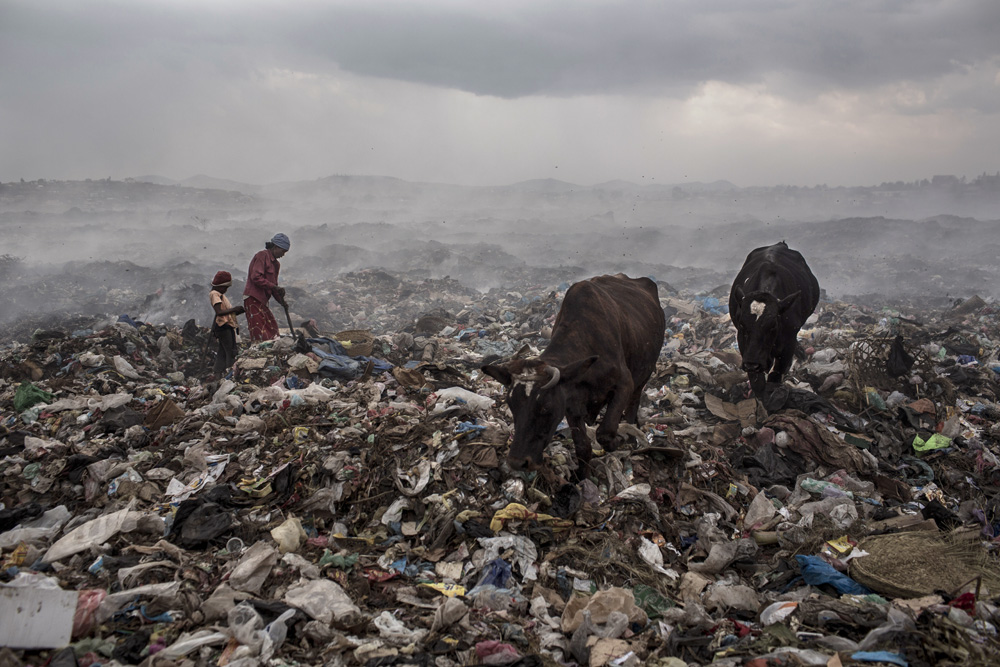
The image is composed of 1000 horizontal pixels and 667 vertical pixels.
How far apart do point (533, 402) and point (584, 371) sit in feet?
1.95

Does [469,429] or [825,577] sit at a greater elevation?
[469,429]

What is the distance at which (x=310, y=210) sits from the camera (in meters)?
56.7

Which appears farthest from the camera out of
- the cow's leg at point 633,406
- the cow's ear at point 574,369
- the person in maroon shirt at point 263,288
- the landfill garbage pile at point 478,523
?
the person in maroon shirt at point 263,288

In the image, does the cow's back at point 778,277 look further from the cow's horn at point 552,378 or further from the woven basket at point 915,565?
the cow's horn at point 552,378

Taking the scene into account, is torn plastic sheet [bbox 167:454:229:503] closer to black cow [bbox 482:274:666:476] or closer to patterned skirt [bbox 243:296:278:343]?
black cow [bbox 482:274:666:476]

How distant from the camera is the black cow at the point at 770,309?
6.89 m

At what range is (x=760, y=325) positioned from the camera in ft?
22.5

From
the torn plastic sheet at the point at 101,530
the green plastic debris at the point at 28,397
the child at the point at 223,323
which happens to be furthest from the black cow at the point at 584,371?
the green plastic debris at the point at 28,397

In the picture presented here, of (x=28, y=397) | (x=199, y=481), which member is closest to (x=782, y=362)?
(x=199, y=481)

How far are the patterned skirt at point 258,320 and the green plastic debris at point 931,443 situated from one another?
9576 mm

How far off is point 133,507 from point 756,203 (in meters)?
70.1

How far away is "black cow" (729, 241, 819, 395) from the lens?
689 centimetres

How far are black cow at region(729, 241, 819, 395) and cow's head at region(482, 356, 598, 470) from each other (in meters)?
3.42

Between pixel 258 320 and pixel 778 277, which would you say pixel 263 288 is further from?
pixel 778 277
